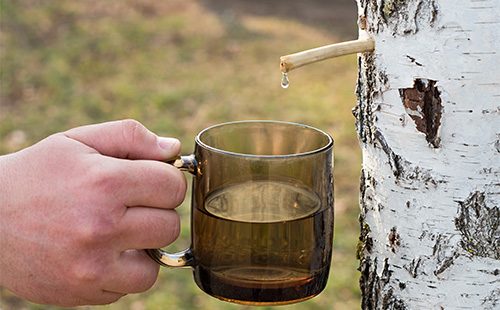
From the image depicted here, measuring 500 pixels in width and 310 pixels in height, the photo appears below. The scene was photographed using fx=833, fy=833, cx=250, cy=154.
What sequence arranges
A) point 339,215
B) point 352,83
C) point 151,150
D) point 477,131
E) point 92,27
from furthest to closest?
point 92,27 < point 352,83 < point 339,215 < point 151,150 < point 477,131

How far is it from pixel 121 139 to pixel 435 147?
49cm

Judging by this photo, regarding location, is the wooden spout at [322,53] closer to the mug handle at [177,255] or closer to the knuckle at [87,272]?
the mug handle at [177,255]

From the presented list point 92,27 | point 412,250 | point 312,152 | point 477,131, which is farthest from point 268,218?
point 92,27

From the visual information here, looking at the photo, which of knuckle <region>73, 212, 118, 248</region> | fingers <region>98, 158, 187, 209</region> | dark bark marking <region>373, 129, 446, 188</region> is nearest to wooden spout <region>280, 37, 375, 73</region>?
dark bark marking <region>373, 129, 446, 188</region>

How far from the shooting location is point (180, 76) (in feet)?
20.5

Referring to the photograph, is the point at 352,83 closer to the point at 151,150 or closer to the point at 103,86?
the point at 103,86

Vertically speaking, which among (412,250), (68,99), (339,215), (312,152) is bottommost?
(339,215)

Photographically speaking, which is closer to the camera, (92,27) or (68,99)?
(68,99)

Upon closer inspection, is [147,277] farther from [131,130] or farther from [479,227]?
[479,227]

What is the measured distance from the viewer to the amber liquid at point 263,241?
4.28 ft

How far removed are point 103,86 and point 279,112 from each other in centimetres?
137

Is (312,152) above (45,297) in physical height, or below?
above

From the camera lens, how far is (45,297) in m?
1.37

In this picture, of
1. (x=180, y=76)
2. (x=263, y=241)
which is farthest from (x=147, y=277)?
(x=180, y=76)
